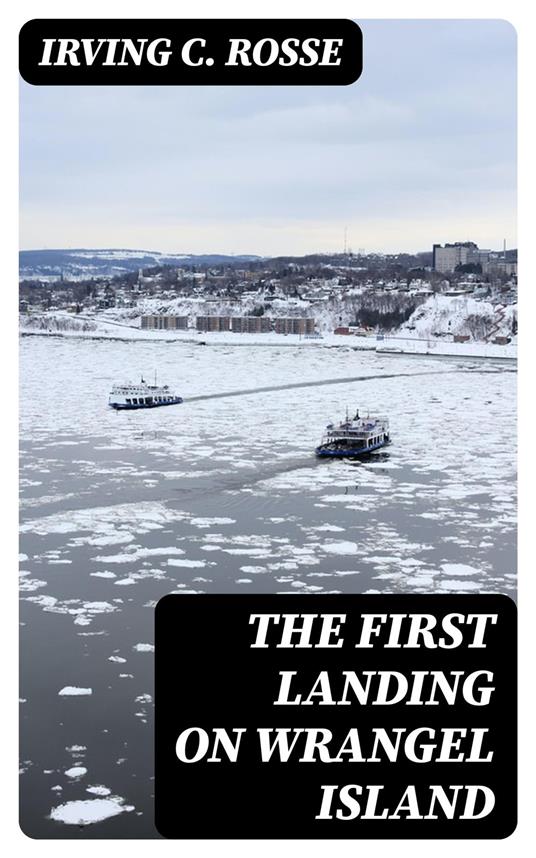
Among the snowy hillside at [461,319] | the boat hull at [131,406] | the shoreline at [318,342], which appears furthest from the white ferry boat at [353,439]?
the shoreline at [318,342]

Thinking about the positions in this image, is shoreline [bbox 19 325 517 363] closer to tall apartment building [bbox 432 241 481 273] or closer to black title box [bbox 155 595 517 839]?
tall apartment building [bbox 432 241 481 273]

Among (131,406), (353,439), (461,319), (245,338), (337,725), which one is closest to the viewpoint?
(337,725)

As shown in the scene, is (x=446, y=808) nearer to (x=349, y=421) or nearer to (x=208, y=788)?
(x=208, y=788)

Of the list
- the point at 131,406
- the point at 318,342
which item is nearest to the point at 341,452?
the point at 131,406

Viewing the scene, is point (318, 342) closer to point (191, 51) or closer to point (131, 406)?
point (131, 406)

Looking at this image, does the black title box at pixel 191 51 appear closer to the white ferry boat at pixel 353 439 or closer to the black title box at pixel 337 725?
the black title box at pixel 337 725
